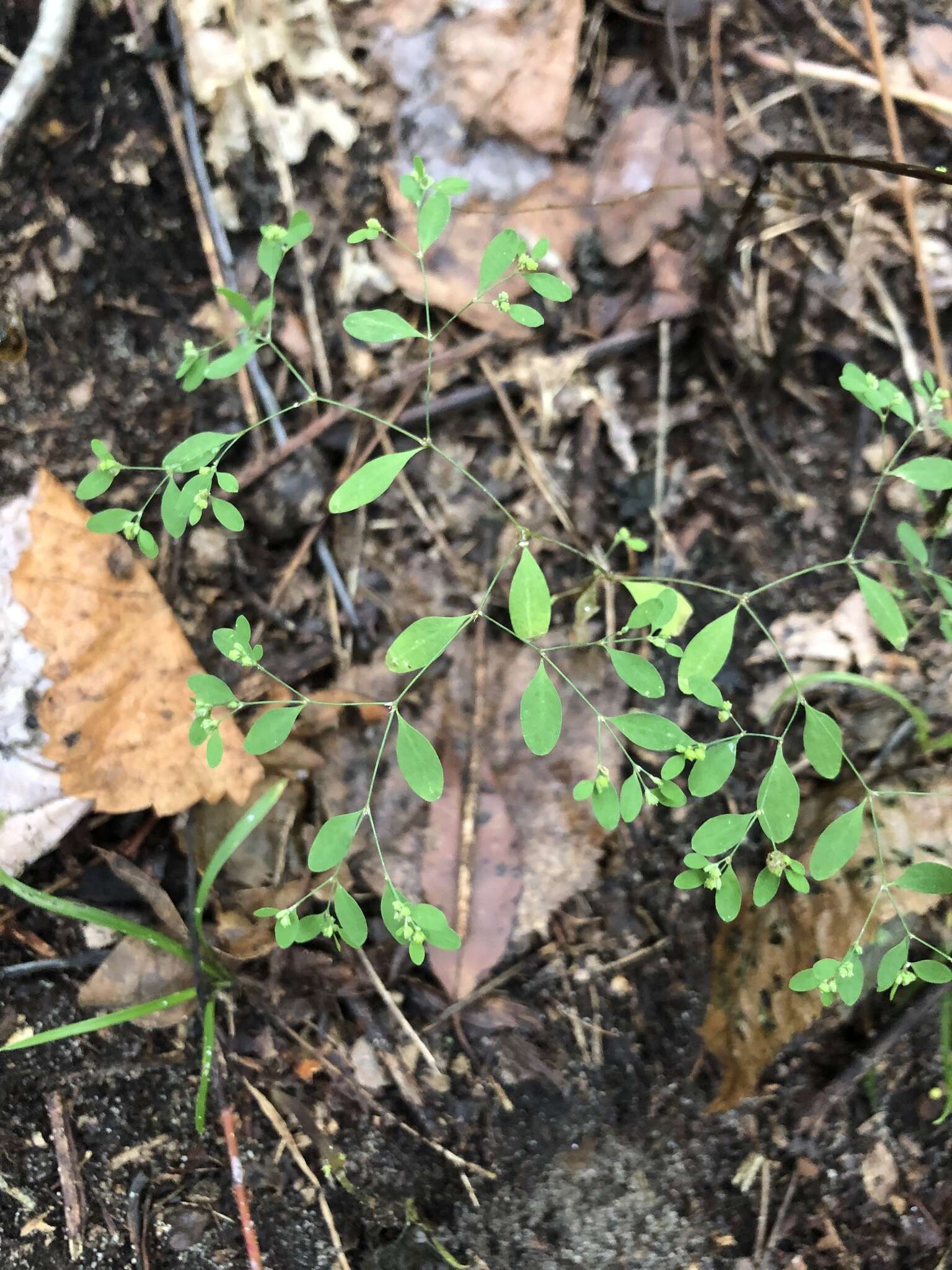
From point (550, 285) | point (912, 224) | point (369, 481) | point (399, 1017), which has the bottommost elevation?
point (399, 1017)

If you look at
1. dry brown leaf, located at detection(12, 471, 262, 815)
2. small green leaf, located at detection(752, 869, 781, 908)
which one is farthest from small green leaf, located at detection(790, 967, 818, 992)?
dry brown leaf, located at detection(12, 471, 262, 815)

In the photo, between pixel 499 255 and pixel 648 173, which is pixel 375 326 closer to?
pixel 499 255

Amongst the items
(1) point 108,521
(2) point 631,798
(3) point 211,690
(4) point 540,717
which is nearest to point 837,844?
(2) point 631,798

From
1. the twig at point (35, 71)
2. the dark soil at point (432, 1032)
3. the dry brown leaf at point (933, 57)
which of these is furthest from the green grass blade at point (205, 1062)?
the dry brown leaf at point (933, 57)

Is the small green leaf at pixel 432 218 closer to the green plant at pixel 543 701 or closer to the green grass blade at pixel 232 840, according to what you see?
the green plant at pixel 543 701

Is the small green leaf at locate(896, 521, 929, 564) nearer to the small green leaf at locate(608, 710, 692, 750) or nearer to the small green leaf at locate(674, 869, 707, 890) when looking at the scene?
the small green leaf at locate(608, 710, 692, 750)

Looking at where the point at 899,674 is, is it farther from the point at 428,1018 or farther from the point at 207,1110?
the point at 207,1110
